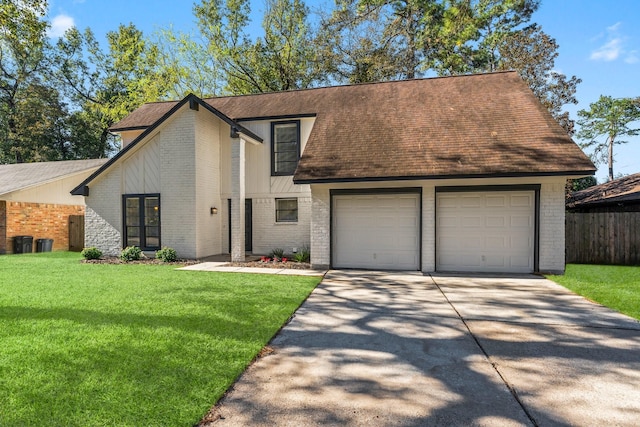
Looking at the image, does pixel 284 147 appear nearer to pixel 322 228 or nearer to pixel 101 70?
pixel 322 228

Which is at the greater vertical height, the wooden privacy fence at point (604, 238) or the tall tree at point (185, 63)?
the tall tree at point (185, 63)

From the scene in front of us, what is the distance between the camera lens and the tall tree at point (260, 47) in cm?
2489

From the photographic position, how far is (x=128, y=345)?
415 cm

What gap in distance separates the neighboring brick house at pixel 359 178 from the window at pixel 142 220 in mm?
48

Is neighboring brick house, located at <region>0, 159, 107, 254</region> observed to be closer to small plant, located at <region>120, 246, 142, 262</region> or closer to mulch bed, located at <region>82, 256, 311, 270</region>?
mulch bed, located at <region>82, 256, 311, 270</region>

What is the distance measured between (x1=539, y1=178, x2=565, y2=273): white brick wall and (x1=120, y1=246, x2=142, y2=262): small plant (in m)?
13.2

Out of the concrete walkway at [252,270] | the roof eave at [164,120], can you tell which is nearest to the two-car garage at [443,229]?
the concrete walkway at [252,270]

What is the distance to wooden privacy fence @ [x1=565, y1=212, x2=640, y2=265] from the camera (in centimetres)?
1202

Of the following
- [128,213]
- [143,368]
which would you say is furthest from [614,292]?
[128,213]

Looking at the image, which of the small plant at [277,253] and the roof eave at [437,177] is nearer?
the roof eave at [437,177]

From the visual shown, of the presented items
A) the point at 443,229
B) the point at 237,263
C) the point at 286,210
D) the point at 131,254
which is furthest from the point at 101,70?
the point at 443,229

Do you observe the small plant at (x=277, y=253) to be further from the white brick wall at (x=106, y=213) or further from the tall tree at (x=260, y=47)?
the tall tree at (x=260, y=47)

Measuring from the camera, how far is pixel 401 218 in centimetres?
1057

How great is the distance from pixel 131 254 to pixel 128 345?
31.3 ft
